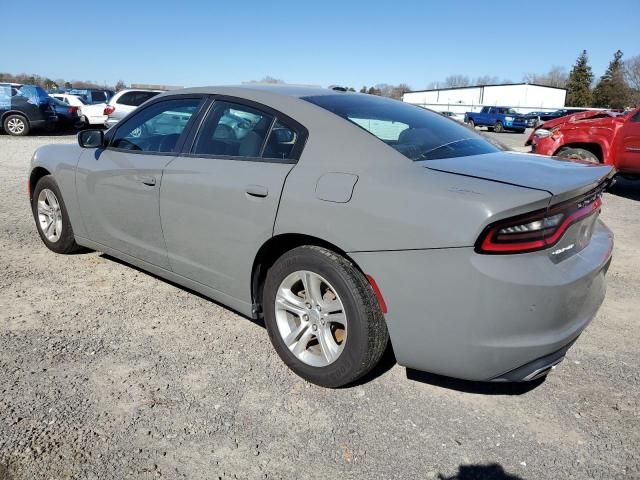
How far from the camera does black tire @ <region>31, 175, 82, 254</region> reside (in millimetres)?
4460

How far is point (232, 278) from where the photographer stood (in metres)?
3.10

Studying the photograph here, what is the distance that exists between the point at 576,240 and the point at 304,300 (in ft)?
4.56

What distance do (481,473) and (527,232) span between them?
104 cm

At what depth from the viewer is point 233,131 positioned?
126 inches

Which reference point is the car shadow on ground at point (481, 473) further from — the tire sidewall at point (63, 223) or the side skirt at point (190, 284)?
the tire sidewall at point (63, 223)

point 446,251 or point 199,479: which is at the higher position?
point 446,251

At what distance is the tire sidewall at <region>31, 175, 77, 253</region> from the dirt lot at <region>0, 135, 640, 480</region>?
92 centimetres

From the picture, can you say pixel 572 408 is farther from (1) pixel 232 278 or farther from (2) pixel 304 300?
(1) pixel 232 278

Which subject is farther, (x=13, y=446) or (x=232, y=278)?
(x=232, y=278)

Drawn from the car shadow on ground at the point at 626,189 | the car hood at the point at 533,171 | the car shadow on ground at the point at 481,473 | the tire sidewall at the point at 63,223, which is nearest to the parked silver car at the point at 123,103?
the tire sidewall at the point at 63,223

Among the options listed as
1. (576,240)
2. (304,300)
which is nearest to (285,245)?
(304,300)

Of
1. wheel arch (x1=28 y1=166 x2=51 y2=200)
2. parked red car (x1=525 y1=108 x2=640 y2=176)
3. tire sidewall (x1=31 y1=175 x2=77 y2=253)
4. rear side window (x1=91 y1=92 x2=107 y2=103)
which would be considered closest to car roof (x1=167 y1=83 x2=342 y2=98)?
tire sidewall (x1=31 y1=175 x2=77 y2=253)

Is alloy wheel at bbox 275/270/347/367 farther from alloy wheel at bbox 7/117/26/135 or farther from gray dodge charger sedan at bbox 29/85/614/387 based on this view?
alloy wheel at bbox 7/117/26/135

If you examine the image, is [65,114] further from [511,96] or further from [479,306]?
[511,96]
